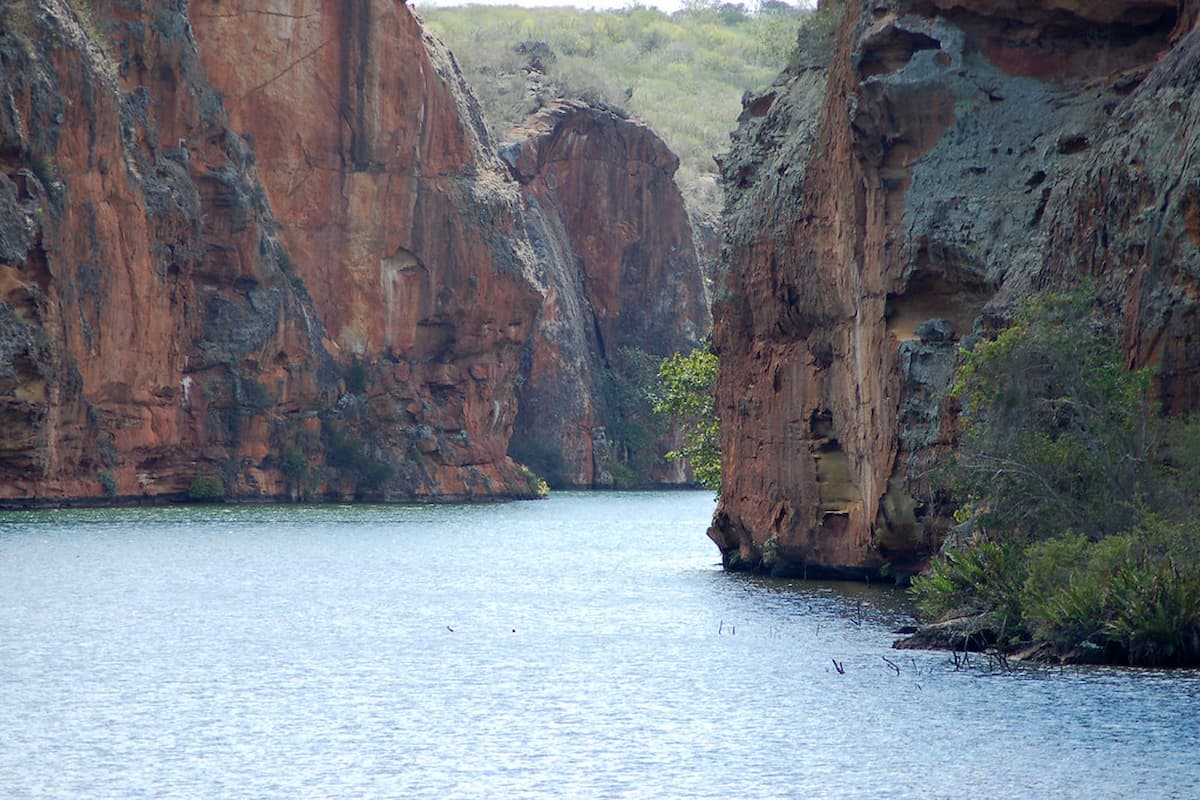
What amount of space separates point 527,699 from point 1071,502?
8.87 m

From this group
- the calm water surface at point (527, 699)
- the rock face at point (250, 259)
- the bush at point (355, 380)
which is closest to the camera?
the calm water surface at point (527, 699)

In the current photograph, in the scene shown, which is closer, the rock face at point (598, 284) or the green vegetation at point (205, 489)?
the green vegetation at point (205, 489)

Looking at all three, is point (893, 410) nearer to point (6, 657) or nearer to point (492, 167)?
point (6, 657)

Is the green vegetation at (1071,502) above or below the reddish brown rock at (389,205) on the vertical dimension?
below

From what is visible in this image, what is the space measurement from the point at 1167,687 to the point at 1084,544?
3.39m

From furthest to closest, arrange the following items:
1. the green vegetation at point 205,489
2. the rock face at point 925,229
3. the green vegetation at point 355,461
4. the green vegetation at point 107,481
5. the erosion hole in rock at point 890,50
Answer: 1. the green vegetation at point 355,461
2. the green vegetation at point 205,489
3. the green vegetation at point 107,481
4. the erosion hole in rock at point 890,50
5. the rock face at point 925,229

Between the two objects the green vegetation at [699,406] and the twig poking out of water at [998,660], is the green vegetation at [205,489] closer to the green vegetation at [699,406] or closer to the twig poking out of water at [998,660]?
the green vegetation at [699,406]

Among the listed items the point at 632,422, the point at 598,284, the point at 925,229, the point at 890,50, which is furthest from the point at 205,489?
the point at 598,284

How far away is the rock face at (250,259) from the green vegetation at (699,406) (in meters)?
22.4

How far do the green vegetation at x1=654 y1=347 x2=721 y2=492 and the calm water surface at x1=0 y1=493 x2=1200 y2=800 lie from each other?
11596 mm

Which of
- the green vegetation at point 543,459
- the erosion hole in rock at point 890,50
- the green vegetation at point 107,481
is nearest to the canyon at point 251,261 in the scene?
the green vegetation at point 107,481

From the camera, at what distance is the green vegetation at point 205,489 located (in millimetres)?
77750

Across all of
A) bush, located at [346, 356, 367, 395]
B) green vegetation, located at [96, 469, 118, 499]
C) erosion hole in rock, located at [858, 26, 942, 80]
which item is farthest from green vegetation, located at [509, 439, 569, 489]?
erosion hole in rock, located at [858, 26, 942, 80]

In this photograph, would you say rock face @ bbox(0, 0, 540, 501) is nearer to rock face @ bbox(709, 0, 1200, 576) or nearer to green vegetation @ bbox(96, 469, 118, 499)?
green vegetation @ bbox(96, 469, 118, 499)
